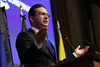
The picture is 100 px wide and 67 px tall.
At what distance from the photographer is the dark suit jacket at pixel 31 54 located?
179cm

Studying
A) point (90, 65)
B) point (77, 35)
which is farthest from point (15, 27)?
point (77, 35)

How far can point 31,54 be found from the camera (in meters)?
1.77

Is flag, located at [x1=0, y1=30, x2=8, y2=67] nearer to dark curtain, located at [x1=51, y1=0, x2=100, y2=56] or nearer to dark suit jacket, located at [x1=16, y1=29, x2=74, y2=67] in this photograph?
dark suit jacket, located at [x1=16, y1=29, x2=74, y2=67]

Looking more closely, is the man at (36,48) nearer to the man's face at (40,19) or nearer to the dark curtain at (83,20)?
the man's face at (40,19)

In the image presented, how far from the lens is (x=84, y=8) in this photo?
6.66 meters

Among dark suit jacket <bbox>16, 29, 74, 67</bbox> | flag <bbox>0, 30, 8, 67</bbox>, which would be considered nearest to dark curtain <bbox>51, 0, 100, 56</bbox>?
flag <bbox>0, 30, 8, 67</bbox>

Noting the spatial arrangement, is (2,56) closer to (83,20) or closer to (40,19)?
(40,19)

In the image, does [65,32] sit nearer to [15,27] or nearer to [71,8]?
[71,8]

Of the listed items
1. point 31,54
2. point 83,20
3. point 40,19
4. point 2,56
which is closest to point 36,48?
point 31,54

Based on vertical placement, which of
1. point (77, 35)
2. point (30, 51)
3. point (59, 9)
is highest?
point (59, 9)

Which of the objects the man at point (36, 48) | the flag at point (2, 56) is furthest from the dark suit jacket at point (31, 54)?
the flag at point (2, 56)

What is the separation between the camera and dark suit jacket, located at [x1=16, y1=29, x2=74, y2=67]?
5.87 feet

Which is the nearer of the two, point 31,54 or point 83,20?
point 31,54

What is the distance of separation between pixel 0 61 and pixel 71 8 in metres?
3.95
